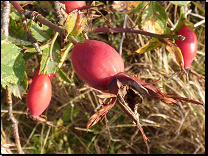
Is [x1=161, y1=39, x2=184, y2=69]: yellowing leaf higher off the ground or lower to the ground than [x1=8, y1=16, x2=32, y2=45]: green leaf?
lower

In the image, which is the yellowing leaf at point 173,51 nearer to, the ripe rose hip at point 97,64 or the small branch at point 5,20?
the ripe rose hip at point 97,64

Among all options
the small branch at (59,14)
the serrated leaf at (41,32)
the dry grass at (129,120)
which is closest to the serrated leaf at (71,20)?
the small branch at (59,14)

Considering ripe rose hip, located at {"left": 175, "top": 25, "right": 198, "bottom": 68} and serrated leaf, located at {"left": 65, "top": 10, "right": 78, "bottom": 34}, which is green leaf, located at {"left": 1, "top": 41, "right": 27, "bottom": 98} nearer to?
serrated leaf, located at {"left": 65, "top": 10, "right": 78, "bottom": 34}

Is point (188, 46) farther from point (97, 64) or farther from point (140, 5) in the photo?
point (97, 64)

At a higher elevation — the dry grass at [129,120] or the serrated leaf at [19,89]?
the serrated leaf at [19,89]

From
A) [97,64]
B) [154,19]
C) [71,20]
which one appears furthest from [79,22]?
[154,19]

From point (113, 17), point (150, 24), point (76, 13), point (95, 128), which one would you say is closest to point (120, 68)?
point (76, 13)

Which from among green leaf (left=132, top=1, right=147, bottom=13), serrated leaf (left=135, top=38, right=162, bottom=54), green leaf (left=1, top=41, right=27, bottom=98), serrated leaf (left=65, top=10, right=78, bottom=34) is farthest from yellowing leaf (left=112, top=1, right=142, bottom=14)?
green leaf (left=1, top=41, right=27, bottom=98)
